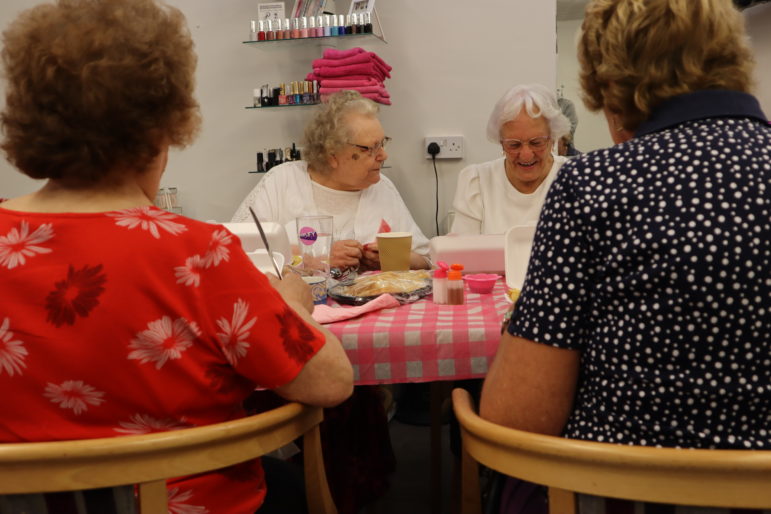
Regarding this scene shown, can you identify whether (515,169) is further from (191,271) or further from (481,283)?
(191,271)

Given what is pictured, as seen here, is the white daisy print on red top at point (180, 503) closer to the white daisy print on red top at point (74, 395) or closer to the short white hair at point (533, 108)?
the white daisy print on red top at point (74, 395)

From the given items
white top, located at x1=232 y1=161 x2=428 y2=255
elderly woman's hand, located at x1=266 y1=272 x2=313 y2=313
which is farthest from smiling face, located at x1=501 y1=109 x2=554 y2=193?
elderly woman's hand, located at x1=266 y1=272 x2=313 y2=313

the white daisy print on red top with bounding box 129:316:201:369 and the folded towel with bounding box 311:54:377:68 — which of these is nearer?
the white daisy print on red top with bounding box 129:316:201:369

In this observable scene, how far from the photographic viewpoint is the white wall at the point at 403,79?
333 cm

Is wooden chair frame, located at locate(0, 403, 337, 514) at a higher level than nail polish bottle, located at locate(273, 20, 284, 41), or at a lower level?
lower

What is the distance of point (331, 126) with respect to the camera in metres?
2.88

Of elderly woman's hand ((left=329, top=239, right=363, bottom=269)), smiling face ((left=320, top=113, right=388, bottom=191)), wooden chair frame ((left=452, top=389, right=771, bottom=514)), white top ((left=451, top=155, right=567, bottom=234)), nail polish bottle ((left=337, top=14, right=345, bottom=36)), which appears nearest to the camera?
wooden chair frame ((left=452, top=389, right=771, bottom=514))

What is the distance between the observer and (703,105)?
0.92m

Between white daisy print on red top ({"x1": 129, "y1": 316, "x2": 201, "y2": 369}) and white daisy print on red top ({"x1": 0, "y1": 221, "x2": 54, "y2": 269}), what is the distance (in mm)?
176

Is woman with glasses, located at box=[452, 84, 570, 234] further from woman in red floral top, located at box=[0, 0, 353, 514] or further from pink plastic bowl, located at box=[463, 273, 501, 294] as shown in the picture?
woman in red floral top, located at box=[0, 0, 353, 514]

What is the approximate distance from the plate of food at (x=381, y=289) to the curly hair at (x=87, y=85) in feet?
2.39

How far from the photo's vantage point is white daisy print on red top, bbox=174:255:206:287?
91 cm

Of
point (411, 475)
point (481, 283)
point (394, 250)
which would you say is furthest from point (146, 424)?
point (411, 475)

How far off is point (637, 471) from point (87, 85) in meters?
0.86
